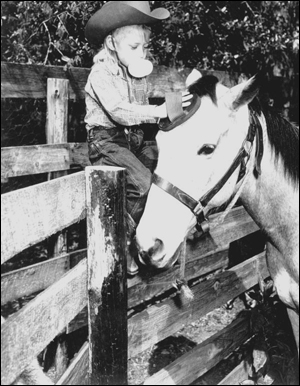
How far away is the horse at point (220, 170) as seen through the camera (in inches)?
81.7

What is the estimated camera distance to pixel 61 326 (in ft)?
5.40

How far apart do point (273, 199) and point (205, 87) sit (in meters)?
0.69

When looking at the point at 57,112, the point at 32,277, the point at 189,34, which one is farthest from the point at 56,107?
the point at 189,34

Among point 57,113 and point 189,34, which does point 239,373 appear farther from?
point 189,34

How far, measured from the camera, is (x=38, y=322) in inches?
58.8

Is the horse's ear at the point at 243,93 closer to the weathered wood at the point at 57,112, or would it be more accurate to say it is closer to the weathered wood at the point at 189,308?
the weathered wood at the point at 189,308

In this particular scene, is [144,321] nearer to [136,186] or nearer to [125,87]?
[136,186]

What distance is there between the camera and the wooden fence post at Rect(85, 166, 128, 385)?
173 centimetres

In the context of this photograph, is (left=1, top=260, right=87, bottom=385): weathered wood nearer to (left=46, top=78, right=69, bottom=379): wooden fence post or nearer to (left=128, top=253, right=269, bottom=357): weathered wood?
(left=128, top=253, right=269, bottom=357): weathered wood

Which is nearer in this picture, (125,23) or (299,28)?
(125,23)

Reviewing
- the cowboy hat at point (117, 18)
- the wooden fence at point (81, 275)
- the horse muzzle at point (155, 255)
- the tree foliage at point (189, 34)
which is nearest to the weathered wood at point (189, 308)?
the wooden fence at point (81, 275)

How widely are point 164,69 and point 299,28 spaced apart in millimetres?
2498

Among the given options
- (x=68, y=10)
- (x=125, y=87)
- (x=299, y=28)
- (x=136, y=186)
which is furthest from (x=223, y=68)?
(x=136, y=186)

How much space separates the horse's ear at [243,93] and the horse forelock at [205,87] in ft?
0.25
